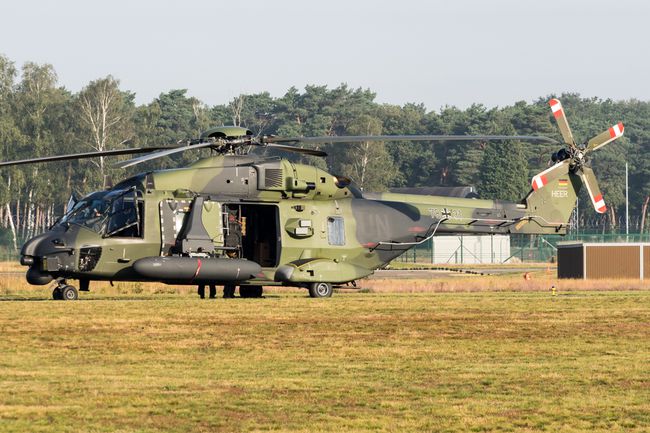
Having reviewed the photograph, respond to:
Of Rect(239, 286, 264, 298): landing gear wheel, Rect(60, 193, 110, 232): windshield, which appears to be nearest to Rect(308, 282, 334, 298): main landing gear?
Rect(239, 286, 264, 298): landing gear wheel

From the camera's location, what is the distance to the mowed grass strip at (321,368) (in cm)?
1459

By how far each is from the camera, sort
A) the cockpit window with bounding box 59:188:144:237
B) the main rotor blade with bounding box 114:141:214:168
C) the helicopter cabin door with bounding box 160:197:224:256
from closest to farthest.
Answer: the main rotor blade with bounding box 114:141:214:168 → the cockpit window with bounding box 59:188:144:237 → the helicopter cabin door with bounding box 160:197:224:256

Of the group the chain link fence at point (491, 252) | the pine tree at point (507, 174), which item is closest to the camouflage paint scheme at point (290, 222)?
the chain link fence at point (491, 252)

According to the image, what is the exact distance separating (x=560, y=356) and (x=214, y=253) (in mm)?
15642

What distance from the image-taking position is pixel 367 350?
72.1 ft

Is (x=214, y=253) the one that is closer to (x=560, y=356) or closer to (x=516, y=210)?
(x=516, y=210)

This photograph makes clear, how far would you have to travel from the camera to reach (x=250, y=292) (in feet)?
126

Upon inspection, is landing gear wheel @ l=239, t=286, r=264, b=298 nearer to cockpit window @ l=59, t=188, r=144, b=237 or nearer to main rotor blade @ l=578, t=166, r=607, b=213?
cockpit window @ l=59, t=188, r=144, b=237

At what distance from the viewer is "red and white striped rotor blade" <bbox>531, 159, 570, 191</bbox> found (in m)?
41.3

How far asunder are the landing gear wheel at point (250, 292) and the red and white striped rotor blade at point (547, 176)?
10.2 metres

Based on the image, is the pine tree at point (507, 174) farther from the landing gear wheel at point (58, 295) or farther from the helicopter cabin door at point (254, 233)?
the landing gear wheel at point (58, 295)

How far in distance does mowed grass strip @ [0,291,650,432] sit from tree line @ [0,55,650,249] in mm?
74678

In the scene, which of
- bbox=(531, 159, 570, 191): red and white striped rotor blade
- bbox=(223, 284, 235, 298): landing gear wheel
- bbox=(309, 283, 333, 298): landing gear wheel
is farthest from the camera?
bbox=(531, 159, 570, 191): red and white striped rotor blade

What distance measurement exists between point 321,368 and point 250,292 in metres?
19.1
